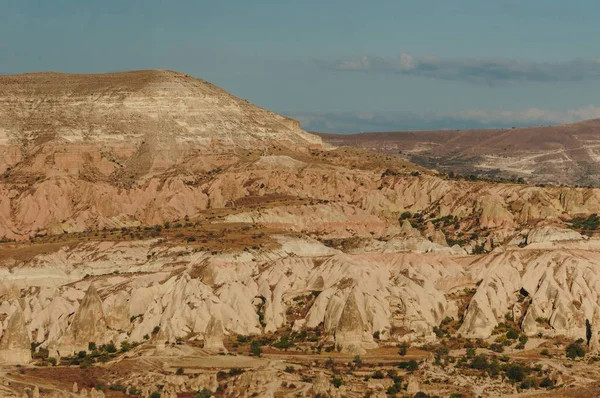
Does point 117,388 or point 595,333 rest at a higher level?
point 595,333

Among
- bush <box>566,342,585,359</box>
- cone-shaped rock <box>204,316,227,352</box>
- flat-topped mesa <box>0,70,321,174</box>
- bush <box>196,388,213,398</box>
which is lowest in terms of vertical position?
bush <box>196,388,213,398</box>

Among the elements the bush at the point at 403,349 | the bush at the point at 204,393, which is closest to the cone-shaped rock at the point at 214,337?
the bush at the point at 403,349

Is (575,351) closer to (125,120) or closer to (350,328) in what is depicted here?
(350,328)

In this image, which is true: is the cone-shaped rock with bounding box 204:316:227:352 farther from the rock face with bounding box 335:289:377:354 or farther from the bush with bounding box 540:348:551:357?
the bush with bounding box 540:348:551:357

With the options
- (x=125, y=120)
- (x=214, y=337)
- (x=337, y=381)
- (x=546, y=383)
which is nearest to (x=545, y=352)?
(x=546, y=383)

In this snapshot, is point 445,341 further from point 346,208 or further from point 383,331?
point 346,208

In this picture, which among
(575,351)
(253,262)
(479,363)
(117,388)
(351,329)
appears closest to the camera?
(117,388)

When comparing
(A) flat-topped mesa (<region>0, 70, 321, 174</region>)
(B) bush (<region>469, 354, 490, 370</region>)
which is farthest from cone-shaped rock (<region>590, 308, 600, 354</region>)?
(A) flat-topped mesa (<region>0, 70, 321, 174</region>)
